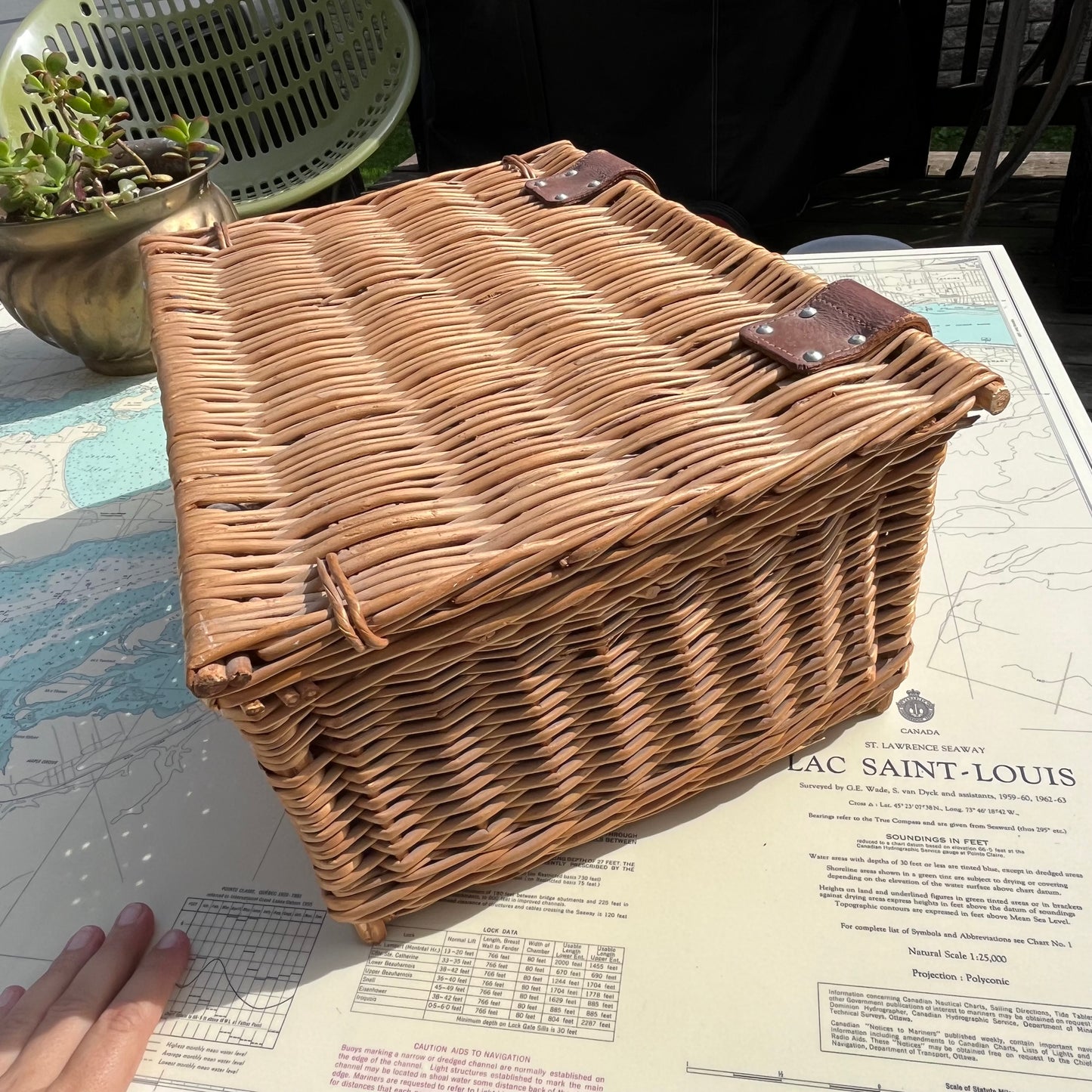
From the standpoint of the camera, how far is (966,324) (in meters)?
1.17

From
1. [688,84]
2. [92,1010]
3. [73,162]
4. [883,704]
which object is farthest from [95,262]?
[688,84]

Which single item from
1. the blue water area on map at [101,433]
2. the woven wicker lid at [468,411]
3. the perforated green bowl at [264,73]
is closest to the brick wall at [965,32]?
the perforated green bowl at [264,73]

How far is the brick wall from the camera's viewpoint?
2.59 metres

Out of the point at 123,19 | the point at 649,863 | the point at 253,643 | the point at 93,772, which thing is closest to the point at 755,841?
the point at 649,863

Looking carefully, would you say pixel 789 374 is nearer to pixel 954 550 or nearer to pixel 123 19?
pixel 954 550

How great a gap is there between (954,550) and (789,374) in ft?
1.25

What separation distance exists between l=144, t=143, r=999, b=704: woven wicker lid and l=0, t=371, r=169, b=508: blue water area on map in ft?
1.03

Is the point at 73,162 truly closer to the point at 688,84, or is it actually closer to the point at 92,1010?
the point at 92,1010

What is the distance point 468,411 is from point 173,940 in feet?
1.37

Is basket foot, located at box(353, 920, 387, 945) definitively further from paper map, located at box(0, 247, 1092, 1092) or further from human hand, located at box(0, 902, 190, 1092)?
human hand, located at box(0, 902, 190, 1092)

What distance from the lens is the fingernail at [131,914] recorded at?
0.65 m

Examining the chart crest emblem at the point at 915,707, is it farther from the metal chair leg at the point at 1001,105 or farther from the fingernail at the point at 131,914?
the metal chair leg at the point at 1001,105

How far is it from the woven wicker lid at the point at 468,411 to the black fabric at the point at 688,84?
1.21m

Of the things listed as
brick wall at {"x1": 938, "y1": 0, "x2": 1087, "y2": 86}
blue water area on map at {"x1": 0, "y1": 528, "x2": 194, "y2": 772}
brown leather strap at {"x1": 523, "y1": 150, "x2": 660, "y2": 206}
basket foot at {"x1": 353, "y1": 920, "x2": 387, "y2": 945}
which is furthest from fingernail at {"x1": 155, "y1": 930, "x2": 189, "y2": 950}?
brick wall at {"x1": 938, "y1": 0, "x2": 1087, "y2": 86}
